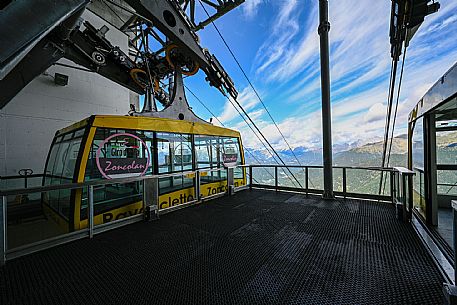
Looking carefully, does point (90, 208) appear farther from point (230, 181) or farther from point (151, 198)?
point (230, 181)

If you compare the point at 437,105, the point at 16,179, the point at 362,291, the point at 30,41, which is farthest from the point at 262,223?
the point at 16,179

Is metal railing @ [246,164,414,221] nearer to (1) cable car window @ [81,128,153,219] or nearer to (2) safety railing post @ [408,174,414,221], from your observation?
(2) safety railing post @ [408,174,414,221]

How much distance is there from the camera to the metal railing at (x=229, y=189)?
2.14 meters

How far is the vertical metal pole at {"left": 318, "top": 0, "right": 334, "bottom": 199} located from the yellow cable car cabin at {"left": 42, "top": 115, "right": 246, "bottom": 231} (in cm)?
279

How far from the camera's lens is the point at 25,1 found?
1.52 meters

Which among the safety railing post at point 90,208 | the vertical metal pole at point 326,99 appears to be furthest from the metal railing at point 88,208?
Result: the vertical metal pole at point 326,99

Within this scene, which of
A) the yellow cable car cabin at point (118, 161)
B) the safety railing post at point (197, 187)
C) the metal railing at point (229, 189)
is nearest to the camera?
the metal railing at point (229, 189)

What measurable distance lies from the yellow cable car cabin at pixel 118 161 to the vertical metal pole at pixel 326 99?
9.15ft

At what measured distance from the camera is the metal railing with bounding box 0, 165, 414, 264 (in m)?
2.14

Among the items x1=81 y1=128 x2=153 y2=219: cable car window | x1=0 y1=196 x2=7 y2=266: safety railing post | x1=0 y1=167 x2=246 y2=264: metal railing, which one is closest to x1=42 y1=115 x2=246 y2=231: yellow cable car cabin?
x1=81 y1=128 x2=153 y2=219: cable car window

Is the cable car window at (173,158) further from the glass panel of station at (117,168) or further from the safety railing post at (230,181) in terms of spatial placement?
the safety railing post at (230,181)

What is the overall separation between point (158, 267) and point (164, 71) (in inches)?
187

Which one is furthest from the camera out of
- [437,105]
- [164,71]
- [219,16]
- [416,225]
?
[219,16]

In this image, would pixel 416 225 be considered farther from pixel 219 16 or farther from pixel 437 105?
pixel 219 16
